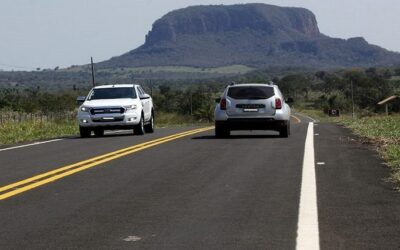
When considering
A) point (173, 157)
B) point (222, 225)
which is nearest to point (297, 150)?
point (173, 157)

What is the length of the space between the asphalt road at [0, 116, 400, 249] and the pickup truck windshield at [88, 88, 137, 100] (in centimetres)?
903

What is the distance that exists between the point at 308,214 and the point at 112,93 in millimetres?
17600

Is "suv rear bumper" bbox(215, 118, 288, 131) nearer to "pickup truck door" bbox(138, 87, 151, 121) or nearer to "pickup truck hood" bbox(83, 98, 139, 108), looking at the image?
"pickup truck hood" bbox(83, 98, 139, 108)

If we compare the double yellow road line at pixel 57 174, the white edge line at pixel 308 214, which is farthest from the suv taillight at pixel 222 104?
the white edge line at pixel 308 214

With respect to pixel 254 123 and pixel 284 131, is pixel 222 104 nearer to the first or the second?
pixel 254 123

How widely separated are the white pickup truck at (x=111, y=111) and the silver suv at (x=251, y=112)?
3.59 metres

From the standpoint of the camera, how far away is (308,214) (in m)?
8.50

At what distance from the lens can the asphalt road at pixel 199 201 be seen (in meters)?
7.27

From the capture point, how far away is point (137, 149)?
56.7ft

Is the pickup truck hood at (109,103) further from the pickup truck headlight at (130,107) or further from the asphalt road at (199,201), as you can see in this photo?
the asphalt road at (199,201)

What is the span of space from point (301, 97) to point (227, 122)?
560 ft

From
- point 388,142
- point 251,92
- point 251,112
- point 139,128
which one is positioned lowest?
point 388,142

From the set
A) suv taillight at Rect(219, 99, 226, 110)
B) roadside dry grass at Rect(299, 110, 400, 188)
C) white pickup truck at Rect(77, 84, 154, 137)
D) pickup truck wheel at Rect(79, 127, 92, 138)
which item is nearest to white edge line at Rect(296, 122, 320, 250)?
roadside dry grass at Rect(299, 110, 400, 188)

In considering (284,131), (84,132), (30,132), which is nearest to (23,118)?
(30,132)
